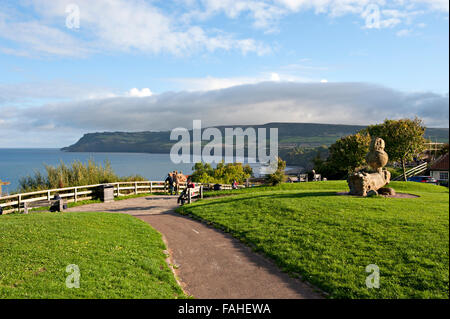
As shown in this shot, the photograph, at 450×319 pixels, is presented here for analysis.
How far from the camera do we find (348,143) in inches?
1887

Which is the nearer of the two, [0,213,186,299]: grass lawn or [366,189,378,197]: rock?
[0,213,186,299]: grass lawn

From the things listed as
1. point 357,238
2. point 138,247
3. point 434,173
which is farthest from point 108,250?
point 434,173

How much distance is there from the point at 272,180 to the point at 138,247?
2026cm

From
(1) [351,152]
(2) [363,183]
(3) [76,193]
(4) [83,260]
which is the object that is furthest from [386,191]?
(1) [351,152]

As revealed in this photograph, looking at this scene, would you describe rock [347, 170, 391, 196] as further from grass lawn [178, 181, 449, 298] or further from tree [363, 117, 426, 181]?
tree [363, 117, 426, 181]

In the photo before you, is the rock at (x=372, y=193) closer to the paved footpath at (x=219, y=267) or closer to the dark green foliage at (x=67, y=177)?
the paved footpath at (x=219, y=267)

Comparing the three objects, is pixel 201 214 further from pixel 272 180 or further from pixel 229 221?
pixel 272 180

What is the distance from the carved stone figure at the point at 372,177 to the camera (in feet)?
65.7

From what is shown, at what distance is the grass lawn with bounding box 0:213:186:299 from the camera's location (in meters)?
7.52

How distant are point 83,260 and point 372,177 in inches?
740

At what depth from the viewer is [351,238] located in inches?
453

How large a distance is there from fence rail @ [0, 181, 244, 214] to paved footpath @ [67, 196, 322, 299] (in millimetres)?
9450
